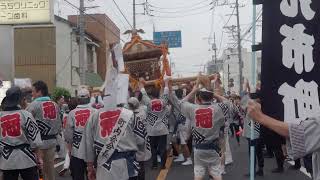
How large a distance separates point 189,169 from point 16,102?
241 inches

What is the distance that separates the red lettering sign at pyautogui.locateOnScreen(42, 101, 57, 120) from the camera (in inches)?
332

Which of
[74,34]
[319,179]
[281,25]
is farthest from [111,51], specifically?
[74,34]

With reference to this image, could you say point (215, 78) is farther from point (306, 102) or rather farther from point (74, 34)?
point (74, 34)

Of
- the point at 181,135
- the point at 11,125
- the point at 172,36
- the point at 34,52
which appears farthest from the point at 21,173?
the point at 172,36

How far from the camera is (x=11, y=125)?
689 centimetres

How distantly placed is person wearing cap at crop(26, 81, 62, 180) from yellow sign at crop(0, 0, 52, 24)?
25038 millimetres

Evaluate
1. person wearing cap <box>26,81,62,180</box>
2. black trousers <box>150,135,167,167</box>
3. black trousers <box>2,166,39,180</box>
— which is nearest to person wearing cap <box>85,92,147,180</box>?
black trousers <box>2,166,39,180</box>

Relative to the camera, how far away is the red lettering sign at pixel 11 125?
688 centimetres

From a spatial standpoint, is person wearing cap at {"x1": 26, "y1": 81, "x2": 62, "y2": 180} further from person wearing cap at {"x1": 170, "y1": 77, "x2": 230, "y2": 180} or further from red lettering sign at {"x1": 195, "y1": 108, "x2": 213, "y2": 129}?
red lettering sign at {"x1": 195, "y1": 108, "x2": 213, "y2": 129}

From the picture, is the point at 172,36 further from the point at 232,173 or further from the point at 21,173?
the point at 21,173

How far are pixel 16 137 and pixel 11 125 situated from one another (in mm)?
168

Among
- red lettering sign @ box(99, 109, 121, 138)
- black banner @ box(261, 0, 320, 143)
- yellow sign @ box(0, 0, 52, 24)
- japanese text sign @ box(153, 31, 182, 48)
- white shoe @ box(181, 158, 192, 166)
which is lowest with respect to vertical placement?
white shoe @ box(181, 158, 192, 166)

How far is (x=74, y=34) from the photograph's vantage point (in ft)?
120

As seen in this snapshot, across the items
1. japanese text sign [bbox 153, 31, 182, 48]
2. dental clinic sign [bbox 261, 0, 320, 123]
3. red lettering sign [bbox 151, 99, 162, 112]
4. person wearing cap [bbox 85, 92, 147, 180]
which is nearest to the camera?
dental clinic sign [bbox 261, 0, 320, 123]
